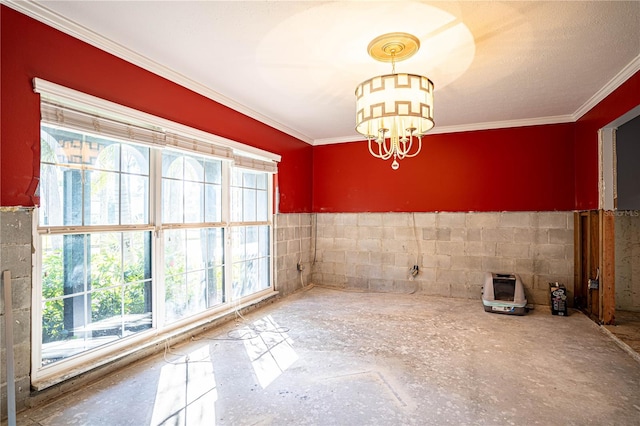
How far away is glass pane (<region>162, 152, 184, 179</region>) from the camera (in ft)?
10.2

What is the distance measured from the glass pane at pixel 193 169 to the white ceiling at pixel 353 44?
72cm

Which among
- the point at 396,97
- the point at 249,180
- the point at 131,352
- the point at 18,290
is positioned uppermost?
the point at 396,97

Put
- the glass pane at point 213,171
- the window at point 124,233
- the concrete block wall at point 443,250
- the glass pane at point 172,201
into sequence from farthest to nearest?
the concrete block wall at point 443,250
the glass pane at point 213,171
the glass pane at point 172,201
the window at point 124,233

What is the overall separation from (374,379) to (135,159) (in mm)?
2735

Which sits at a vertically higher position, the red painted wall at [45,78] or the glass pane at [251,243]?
the red painted wall at [45,78]

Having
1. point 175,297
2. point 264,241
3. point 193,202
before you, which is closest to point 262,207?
point 264,241

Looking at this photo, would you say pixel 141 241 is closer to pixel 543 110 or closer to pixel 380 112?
pixel 380 112

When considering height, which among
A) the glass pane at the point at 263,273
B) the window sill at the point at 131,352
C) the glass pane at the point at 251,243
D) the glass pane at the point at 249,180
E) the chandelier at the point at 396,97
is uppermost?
the chandelier at the point at 396,97

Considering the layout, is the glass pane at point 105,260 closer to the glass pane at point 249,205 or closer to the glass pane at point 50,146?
the glass pane at point 50,146

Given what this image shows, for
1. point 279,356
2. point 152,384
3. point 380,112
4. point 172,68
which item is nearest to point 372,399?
point 279,356

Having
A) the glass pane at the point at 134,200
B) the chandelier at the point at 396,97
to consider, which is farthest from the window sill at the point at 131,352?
the chandelier at the point at 396,97

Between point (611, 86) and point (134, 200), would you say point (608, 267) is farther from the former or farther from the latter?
point (134, 200)

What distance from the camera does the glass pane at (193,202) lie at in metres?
3.37

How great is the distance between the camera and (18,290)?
2004 mm
